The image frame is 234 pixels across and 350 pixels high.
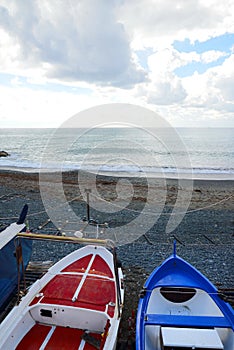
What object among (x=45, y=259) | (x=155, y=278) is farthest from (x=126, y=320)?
(x=45, y=259)

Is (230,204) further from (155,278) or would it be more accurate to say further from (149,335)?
(149,335)

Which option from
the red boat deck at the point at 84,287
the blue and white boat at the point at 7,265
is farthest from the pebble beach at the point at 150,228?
the blue and white boat at the point at 7,265

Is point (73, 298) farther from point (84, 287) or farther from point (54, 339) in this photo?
point (54, 339)

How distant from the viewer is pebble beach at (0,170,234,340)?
6.01m

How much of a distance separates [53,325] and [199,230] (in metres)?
6.49

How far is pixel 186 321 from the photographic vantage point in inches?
135

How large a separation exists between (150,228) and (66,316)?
5809mm

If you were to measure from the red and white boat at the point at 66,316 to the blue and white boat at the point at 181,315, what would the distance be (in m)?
0.40

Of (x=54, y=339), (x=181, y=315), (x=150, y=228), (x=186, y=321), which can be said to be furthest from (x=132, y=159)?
(x=54, y=339)

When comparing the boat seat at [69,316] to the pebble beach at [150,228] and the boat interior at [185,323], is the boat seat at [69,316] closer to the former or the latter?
the boat interior at [185,323]

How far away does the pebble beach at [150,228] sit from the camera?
601 cm

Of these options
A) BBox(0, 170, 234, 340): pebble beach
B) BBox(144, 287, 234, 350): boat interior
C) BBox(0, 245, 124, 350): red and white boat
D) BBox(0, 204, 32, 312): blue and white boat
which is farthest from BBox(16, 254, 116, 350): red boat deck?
BBox(0, 170, 234, 340): pebble beach

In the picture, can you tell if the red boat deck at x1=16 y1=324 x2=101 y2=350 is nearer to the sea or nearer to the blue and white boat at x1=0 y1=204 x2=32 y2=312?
the blue and white boat at x1=0 y1=204 x2=32 y2=312

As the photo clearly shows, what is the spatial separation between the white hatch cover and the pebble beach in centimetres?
109
